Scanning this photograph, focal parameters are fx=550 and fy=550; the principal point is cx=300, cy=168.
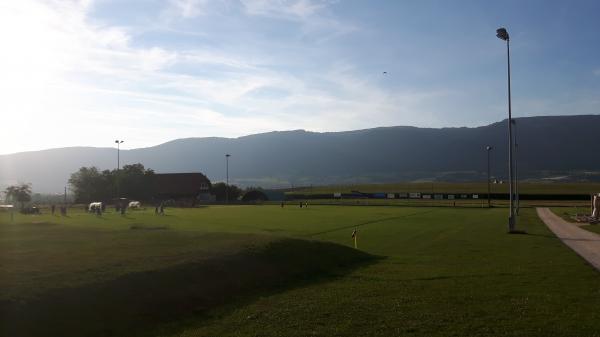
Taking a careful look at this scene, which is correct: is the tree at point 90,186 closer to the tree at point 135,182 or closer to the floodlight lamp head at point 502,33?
the tree at point 135,182

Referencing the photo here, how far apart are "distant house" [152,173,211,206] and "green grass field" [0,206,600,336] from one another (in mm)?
101291

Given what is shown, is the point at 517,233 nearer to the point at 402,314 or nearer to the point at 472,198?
the point at 402,314

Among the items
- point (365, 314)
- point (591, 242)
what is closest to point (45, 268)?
point (365, 314)

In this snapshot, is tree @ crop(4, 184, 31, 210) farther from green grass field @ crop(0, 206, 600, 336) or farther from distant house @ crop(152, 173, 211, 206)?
green grass field @ crop(0, 206, 600, 336)

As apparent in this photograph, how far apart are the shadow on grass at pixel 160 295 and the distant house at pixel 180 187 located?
107 meters

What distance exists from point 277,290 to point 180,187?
114140 millimetres

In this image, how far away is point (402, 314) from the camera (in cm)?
1368

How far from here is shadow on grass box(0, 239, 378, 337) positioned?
41.3 feet

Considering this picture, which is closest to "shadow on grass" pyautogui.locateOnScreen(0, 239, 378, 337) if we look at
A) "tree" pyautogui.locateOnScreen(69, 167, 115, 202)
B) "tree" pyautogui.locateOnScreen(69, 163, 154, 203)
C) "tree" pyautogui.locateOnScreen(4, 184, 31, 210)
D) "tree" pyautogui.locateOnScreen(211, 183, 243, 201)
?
"tree" pyautogui.locateOnScreen(4, 184, 31, 210)

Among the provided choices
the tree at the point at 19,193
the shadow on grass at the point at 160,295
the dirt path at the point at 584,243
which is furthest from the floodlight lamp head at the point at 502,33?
the tree at the point at 19,193

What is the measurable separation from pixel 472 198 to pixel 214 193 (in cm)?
5952

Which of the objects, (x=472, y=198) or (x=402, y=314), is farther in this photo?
(x=472, y=198)

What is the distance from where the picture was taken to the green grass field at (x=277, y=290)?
41.5 feet

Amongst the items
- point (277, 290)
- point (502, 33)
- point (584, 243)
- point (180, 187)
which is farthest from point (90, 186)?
point (277, 290)
